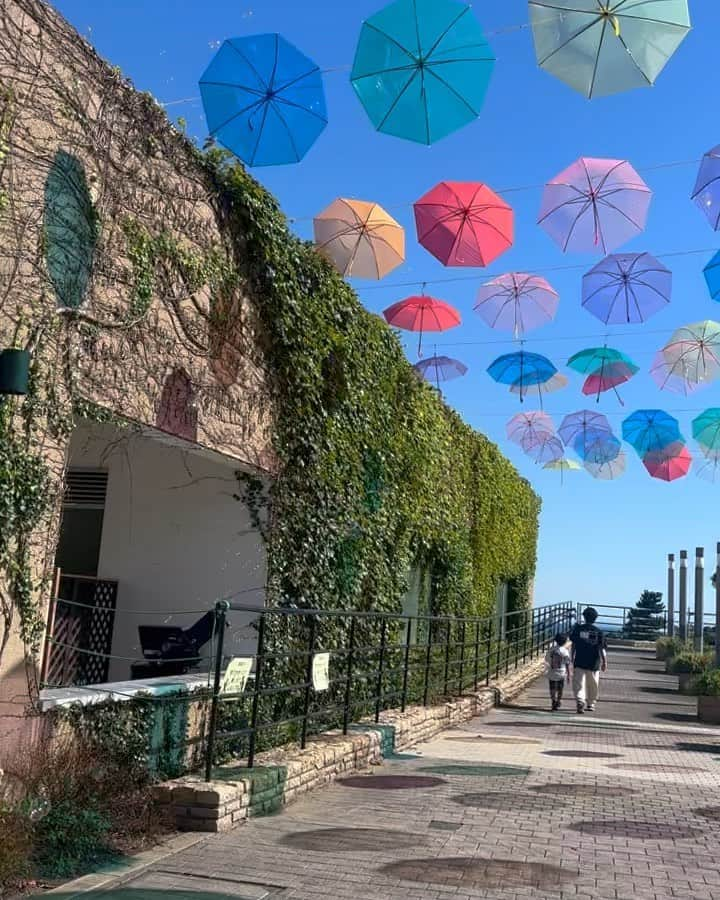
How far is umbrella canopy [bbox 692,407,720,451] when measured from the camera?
17.8m

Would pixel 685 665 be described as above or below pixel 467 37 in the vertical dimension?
below

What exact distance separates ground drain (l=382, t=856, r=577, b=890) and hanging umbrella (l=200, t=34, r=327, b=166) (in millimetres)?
7123

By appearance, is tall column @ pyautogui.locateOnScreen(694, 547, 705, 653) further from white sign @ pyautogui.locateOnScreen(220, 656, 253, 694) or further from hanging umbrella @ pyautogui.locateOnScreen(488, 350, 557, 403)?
white sign @ pyautogui.locateOnScreen(220, 656, 253, 694)

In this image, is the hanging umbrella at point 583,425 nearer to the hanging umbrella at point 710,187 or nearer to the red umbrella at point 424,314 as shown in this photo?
the red umbrella at point 424,314

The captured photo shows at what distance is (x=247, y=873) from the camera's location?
4.80 m

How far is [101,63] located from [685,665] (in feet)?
56.8

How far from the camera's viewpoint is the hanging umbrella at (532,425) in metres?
21.0

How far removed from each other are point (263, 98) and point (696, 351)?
362 inches

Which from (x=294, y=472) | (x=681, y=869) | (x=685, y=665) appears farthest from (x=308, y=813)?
(x=685, y=665)

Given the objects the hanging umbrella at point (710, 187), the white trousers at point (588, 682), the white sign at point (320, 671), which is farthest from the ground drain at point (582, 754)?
the hanging umbrella at point (710, 187)

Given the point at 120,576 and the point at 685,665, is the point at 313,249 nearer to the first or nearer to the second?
the point at 120,576

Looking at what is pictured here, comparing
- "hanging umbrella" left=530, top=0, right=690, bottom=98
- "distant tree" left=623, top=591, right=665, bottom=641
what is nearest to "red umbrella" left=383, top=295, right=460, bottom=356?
"hanging umbrella" left=530, top=0, right=690, bottom=98

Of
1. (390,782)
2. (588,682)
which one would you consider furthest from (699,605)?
(390,782)

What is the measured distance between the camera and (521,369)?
1809 centimetres
